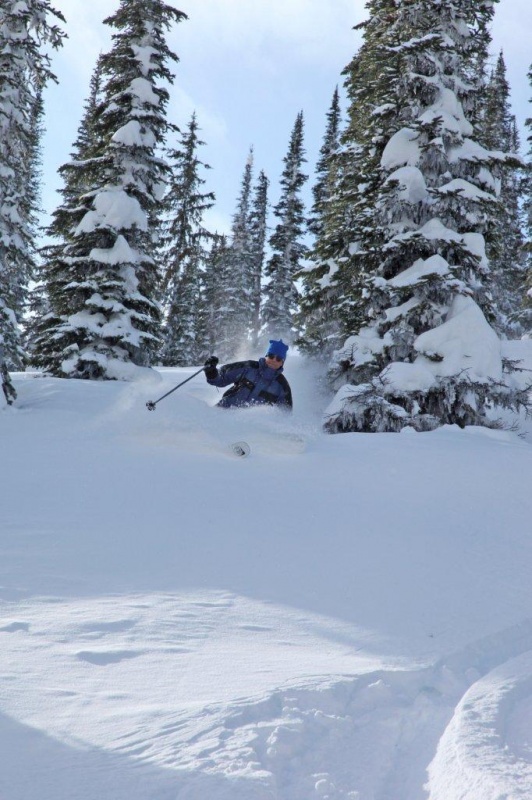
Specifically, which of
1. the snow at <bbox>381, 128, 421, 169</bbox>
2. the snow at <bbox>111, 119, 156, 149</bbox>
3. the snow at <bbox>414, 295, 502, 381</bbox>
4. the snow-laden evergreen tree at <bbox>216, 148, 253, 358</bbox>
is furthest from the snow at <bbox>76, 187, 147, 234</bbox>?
the snow-laden evergreen tree at <bbox>216, 148, 253, 358</bbox>

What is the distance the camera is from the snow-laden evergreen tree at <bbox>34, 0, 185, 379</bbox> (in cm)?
1612

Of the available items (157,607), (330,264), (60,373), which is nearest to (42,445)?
(157,607)

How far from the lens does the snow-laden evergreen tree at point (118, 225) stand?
635 inches

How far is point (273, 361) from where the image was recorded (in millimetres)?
10422

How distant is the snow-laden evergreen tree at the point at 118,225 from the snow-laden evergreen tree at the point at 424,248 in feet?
20.0

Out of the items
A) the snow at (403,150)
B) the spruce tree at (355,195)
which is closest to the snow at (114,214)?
the spruce tree at (355,195)

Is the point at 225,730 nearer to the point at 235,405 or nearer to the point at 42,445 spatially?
the point at 42,445

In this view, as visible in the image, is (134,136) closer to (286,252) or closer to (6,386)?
(6,386)

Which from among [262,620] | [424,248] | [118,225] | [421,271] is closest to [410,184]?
[424,248]

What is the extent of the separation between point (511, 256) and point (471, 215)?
2852 cm

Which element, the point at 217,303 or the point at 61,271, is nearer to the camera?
the point at 61,271

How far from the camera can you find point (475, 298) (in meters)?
12.2

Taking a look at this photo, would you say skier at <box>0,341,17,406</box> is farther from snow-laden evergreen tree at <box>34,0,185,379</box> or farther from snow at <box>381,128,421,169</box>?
snow at <box>381,128,421,169</box>

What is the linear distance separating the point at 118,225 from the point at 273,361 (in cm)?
840
